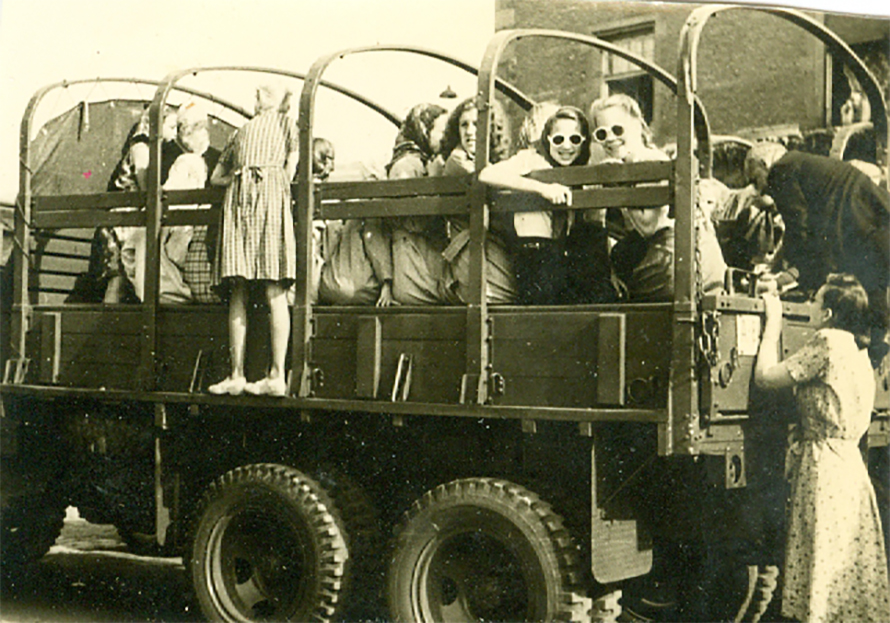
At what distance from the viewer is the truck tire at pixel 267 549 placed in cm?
609

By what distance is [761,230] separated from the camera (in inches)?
240

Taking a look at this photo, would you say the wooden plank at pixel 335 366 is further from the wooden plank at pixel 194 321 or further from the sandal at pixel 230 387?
the wooden plank at pixel 194 321

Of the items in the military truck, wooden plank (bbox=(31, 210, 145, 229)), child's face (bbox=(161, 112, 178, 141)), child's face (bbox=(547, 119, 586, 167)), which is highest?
child's face (bbox=(161, 112, 178, 141))

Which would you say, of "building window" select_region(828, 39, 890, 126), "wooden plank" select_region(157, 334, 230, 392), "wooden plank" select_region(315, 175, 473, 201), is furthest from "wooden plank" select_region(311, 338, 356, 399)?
"building window" select_region(828, 39, 890, 126)

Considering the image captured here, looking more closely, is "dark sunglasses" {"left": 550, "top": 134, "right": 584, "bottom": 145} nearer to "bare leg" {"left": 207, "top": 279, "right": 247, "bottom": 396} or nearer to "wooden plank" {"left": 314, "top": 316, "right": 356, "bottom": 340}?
"wooden plank" {"left": 314, "top": 316, "right": 356, "bottom": 340}

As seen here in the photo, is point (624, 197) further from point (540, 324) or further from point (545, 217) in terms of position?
point (540, 324)

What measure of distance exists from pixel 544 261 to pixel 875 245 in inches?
72.0

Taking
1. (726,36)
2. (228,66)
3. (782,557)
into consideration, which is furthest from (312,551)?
(726,36)

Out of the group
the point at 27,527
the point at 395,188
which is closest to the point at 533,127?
the point at 395,188

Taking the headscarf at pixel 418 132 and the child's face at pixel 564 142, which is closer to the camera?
the child's face at pixel 564 142

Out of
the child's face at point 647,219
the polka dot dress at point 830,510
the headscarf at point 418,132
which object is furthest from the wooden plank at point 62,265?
the polka dot dress at point 830,510

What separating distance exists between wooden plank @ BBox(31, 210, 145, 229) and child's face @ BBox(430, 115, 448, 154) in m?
1.82

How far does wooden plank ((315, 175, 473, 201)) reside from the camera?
19.1 feet

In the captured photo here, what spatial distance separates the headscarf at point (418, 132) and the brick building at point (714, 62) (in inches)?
29.6
